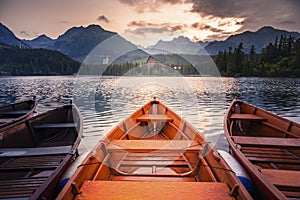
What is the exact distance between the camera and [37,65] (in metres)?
→ 115

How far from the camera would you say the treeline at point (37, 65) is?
11362cm

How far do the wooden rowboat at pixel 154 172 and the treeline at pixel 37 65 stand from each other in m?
116

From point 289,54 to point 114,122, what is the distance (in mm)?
91600

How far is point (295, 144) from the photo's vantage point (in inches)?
193

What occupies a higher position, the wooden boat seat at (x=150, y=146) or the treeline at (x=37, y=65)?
the treeline at (x=37, y=65)

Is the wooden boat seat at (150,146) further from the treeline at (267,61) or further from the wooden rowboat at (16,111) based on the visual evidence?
the treeline at (267,61)

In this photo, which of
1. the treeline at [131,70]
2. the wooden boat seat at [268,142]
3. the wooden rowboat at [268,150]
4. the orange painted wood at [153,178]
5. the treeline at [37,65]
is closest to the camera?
the wooden rowboat at [268,150]

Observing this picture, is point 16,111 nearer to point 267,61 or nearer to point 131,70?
point 131,70

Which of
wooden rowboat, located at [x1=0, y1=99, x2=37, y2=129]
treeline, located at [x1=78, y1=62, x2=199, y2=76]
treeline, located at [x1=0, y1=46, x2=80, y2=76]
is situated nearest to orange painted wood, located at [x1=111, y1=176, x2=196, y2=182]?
wooden rowboat, located at [x1=0, y1=99, x2=37, y2=129]

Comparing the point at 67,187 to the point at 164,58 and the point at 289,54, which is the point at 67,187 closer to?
the point at 164,58

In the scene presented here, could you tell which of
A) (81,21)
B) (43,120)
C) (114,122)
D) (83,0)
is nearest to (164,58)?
(81,21)

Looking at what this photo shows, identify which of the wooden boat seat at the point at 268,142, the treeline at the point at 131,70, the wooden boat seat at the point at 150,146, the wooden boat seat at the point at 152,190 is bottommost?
the wooden boat seat at the point at 268,142

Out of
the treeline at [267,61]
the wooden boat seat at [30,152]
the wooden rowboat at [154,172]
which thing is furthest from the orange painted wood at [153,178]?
the treeline at [267,61]

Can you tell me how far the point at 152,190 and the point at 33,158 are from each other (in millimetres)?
3733
